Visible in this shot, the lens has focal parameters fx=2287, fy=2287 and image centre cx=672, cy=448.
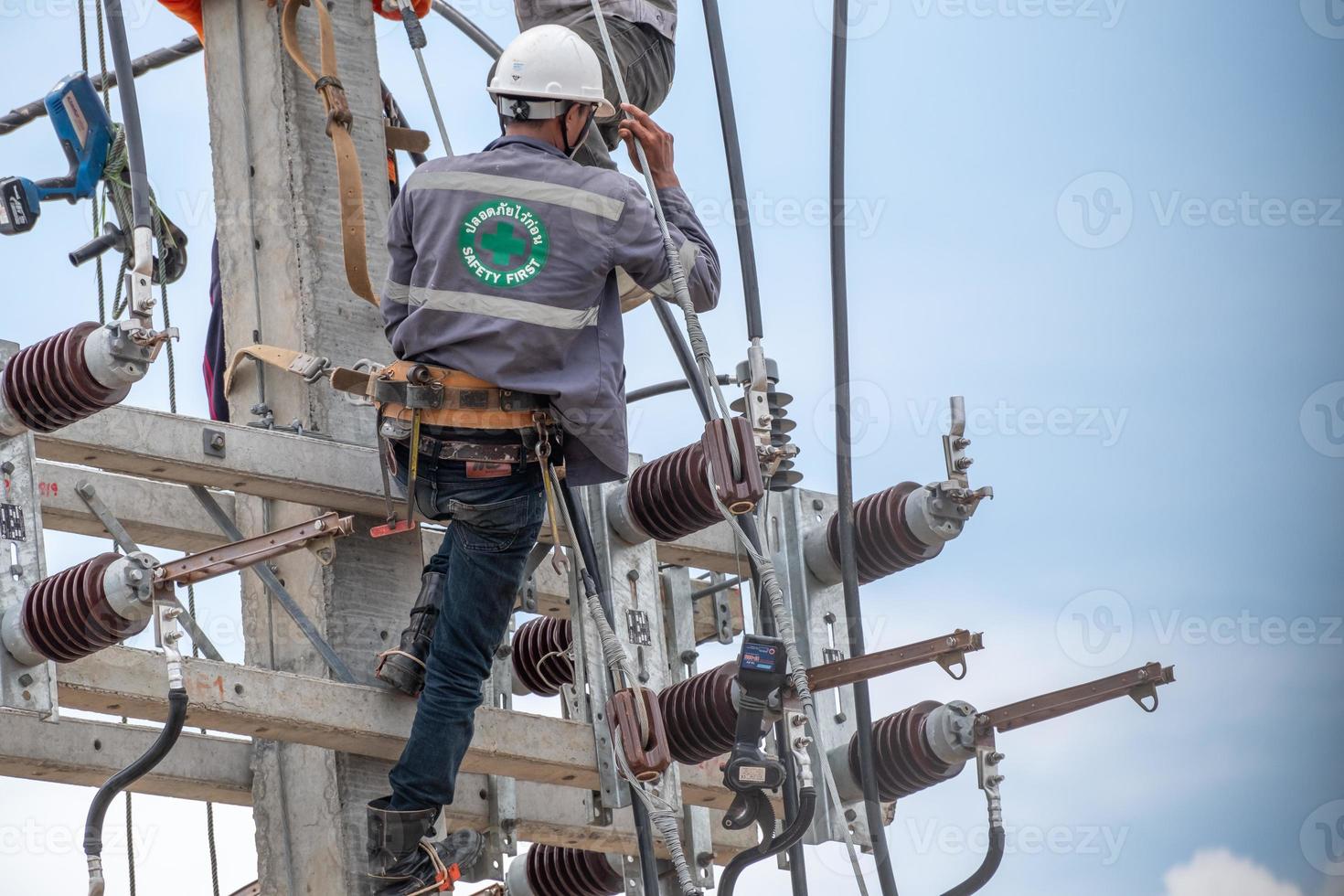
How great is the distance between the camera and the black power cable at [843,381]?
636 centimetres

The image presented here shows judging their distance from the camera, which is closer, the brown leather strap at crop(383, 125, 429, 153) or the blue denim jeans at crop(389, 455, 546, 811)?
the blue denim jeans at crop(389, 455, 546, 811)

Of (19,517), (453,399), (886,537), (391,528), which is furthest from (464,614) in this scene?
(886,537)

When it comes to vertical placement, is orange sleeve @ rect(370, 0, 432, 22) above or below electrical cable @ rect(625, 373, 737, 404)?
above

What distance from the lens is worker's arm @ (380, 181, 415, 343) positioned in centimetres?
557

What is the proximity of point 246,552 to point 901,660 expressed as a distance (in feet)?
5.66

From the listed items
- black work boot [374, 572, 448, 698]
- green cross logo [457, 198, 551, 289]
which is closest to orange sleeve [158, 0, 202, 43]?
green cross logo [457, 198, 551, 289]

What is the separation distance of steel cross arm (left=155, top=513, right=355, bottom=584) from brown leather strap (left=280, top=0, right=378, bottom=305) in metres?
0.96

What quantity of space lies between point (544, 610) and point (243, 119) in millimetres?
1987

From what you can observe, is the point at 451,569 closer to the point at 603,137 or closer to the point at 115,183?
the point at 603,137

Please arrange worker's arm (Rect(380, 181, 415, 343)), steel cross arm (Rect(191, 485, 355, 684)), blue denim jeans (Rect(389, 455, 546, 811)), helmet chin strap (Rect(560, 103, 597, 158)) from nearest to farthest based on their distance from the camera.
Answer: blue denim jeans (Rect(389, 455, 546, 811)) → worker's arm (Rect(380, 181, 415, 343)) → helmet chin strap (Rect(560, 103, 597, 158)) → steel cross arm (Rect(191, 485, 355, 684))

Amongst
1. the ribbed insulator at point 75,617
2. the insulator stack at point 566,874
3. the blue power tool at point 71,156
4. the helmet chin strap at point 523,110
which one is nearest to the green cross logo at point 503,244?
the helmet chin strap at point 523,110

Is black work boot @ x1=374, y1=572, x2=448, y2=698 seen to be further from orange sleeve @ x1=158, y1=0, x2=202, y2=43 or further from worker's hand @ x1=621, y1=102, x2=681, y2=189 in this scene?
orange sleeve @ x1=158, y1=0, x2=202, y2=43

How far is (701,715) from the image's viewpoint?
6.47 metres

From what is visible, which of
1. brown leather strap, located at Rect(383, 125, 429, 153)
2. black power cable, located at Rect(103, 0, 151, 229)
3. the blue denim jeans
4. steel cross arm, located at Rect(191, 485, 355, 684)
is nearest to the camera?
black power cable, located at Rect(103, 0, 151, 229)
